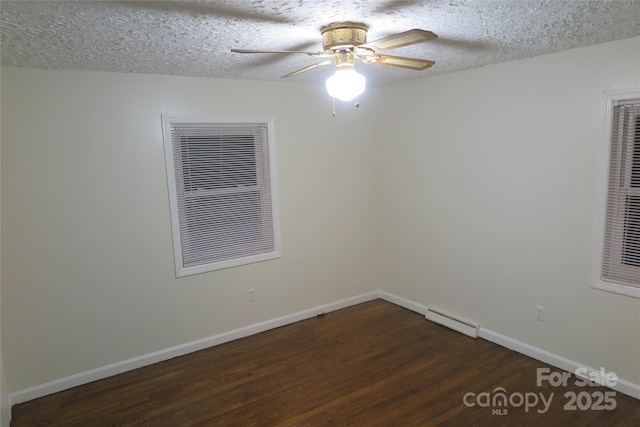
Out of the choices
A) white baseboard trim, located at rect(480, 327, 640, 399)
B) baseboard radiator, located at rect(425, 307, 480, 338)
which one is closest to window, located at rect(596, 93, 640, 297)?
white baseboard trim, located at rect(480, 327, 640, 399)

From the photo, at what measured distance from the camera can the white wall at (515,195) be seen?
2789 mm

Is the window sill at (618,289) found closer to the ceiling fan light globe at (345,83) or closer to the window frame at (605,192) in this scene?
the window frame at (605,192)

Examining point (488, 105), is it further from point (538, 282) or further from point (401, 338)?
point (401, 338)

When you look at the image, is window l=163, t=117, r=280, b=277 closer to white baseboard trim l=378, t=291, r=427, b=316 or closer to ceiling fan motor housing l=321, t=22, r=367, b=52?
white baseboard trim l=378, t=291, r=427, b=316

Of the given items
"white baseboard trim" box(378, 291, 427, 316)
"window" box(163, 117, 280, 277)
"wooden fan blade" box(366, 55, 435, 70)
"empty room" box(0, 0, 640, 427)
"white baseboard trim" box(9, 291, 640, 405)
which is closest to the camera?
"wooden fan blade" box(366, 55, 435, 70)

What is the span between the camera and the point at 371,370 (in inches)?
125

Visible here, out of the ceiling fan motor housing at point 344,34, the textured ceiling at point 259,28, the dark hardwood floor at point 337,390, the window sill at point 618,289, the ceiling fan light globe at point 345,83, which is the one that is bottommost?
the dark hardwood floor at point 337,390

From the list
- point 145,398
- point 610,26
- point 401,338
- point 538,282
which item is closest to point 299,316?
point 401,338

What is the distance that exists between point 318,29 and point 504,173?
2065 mm

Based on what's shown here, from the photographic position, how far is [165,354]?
3459 millimetres

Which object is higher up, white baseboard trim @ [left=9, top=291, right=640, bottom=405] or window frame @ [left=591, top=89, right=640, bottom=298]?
window frame @ [left=591, top=89, right=640, bottom=298]

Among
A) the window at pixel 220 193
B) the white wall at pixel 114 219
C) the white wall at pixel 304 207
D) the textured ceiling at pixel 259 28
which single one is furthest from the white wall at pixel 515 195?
the window at pixel 220 193

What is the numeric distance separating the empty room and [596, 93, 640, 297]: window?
1cm

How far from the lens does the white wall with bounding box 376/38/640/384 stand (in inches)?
110
